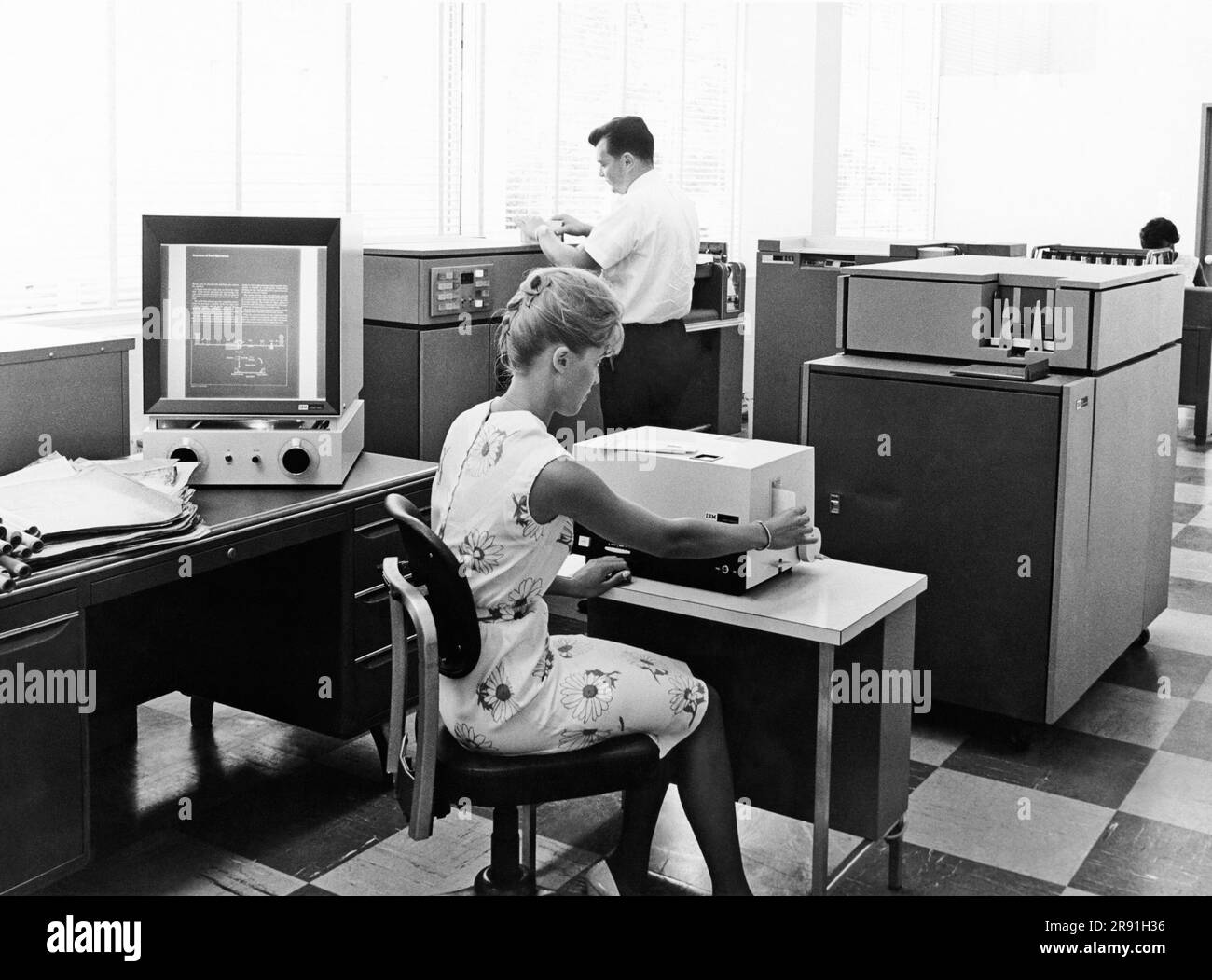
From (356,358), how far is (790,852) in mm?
1496

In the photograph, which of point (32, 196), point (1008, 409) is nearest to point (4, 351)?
point (32, 196)

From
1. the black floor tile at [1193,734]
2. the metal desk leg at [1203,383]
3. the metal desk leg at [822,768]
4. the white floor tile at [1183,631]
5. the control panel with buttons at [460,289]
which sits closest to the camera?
the metal desk leg at [822,768]

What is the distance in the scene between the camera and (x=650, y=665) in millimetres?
2219

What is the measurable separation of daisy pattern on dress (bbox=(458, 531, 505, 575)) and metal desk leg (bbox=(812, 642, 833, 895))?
0.58 meters

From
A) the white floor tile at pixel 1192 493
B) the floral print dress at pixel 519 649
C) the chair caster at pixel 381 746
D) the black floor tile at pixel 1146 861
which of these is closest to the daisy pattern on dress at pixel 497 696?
the floral print dress at pixel 519 649

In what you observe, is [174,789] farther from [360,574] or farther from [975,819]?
[975,819]

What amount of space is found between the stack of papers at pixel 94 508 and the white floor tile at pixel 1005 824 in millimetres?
1690

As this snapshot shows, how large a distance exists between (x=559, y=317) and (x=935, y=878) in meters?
1.42

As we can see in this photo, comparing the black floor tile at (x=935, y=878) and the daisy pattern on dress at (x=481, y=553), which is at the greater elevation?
the daisy pattern on dress at (x=481, y=553)

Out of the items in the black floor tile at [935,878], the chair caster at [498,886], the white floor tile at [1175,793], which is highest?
the chair caster at [498,886]

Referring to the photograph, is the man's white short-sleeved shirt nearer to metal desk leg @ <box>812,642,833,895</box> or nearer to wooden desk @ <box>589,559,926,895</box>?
wooden desk @ <box>589,559,926,895</box>

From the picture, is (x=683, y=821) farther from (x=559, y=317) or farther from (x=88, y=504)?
(x=88, y=504)

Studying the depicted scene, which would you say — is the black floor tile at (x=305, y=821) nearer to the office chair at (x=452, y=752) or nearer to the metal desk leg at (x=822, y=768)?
the office chair at (x=452, y=752)

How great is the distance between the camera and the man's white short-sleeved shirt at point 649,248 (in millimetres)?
4594
